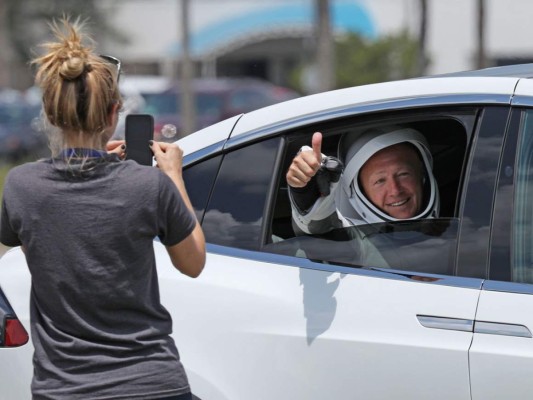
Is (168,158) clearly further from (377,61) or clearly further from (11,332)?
(377,61)

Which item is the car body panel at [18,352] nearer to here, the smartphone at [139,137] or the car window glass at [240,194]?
the car window glass at [240,194]

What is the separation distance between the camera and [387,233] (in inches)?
125

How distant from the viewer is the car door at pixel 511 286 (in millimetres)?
2811

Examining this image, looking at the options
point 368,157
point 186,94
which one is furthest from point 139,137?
point 186,94

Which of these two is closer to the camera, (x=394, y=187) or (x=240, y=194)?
(x=240, y=194)

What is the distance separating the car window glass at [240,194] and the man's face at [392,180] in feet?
1.12

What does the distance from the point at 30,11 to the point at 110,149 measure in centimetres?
3676

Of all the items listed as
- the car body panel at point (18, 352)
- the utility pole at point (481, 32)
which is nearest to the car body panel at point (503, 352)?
the car body panel at point (18, 352)

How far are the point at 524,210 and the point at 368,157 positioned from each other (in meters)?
0.58

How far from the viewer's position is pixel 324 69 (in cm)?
1712

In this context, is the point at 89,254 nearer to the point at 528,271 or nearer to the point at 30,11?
the point at 528,271

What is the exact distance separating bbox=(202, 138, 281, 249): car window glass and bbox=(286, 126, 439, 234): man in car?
11cm

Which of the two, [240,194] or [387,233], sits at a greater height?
[240,194]

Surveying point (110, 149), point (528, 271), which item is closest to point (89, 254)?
point (110, 149)
